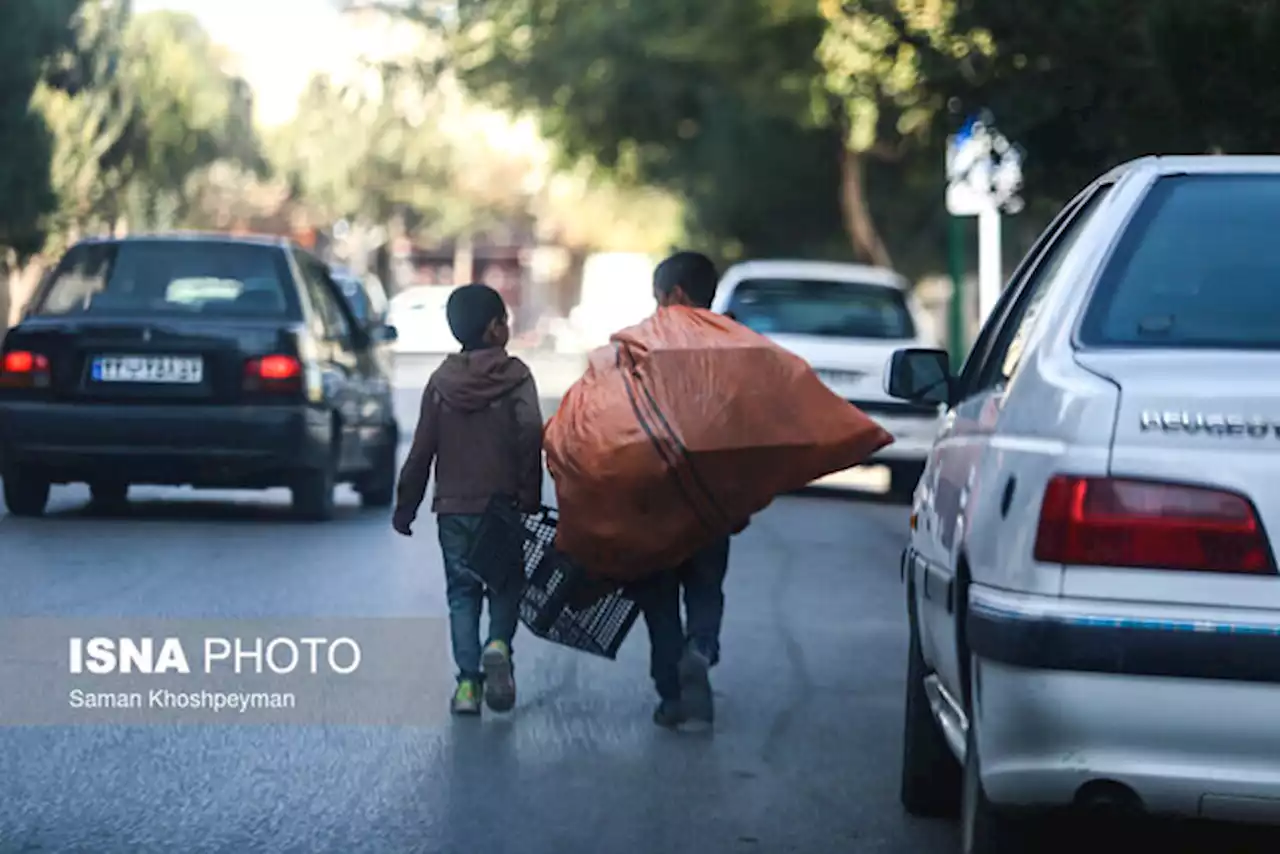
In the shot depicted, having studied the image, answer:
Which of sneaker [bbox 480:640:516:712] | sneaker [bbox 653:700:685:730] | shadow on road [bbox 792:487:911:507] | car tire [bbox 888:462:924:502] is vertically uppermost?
sneaker [bbox 480:640:516:712]

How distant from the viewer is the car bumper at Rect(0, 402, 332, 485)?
47.6ft

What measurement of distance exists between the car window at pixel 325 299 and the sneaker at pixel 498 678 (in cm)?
698

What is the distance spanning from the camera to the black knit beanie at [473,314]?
8.81 metres

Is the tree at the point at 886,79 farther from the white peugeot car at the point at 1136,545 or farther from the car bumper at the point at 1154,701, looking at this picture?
the car bumper at the point at 1154,701

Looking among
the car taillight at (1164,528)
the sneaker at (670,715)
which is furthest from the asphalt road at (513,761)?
the car taillight at (1164,528)

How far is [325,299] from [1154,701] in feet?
38.1

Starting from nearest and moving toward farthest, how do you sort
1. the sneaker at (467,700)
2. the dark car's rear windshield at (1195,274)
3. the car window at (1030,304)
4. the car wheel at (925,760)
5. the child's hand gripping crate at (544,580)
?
1. the dark car's rear windshield at (1195,274)
2. the car window at (1030,304)
3. the car wheel at (925,760)
4. the child's hand gripping crate at (544,580)
5. the sneaker at (467,700)

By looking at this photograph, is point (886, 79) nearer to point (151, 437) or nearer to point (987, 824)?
point (151, 437)

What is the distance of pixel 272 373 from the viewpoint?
48.0ft

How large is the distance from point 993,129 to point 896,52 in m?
0.99

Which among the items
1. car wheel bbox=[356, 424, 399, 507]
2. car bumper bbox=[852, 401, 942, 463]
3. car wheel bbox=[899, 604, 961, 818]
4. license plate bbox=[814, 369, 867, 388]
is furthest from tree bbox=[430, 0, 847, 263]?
car wheel bbox=[899, 604, 961, 818]

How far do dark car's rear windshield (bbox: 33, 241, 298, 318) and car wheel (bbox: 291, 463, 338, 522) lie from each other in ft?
2.94

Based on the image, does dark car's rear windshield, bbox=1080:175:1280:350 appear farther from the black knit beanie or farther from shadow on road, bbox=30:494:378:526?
shadow on road, bbox=30:494:378:526

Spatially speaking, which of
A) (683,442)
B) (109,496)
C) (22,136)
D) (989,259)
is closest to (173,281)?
(109,496)
